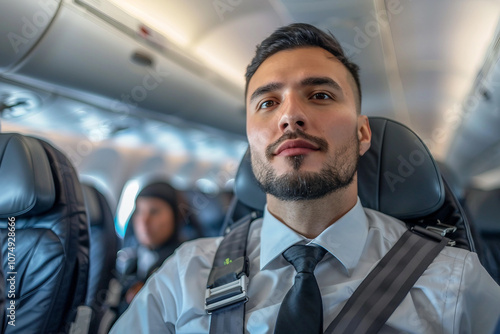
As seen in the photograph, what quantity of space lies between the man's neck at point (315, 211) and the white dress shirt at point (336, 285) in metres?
0.05

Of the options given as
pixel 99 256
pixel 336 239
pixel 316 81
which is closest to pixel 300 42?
pixel 316 81

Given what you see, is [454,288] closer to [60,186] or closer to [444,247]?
[444,247]

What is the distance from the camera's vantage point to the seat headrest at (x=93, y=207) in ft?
8.86

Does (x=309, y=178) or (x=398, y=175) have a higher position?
(x=398, y=175)

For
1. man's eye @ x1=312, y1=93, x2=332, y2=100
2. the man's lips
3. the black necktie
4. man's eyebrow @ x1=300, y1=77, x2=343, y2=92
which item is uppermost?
man's eyebrow @ x1=300, y1=77, x2=343, y2=92

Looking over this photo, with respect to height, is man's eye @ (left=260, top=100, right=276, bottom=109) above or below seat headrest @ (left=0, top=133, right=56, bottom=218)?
above

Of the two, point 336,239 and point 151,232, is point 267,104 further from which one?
point 151,232

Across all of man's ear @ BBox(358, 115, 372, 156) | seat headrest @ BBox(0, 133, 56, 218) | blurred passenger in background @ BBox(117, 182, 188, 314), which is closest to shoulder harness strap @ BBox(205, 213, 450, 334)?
man's ear @ BBox(358, 115, 372, 156)

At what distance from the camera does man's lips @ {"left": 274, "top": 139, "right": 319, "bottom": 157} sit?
1.39 meters

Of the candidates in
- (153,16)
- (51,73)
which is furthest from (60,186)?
(153,16)

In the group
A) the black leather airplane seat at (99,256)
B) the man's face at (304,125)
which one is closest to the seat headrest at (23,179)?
the black leather airplane seat at (99,256)

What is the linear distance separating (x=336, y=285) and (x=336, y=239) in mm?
172

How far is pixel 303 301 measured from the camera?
1.22 m

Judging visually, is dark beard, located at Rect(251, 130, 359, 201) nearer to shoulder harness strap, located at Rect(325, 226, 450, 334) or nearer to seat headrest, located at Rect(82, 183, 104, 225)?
shoulder harness strap, located at Rect(325, 226, 450, 334)
